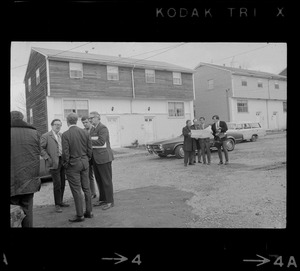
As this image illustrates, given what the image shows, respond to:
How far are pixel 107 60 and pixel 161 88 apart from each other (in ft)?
2.24

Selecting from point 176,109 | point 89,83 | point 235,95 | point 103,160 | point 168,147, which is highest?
point 89,83

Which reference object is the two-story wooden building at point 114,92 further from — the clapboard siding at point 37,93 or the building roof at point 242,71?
the building roof at point 242,71

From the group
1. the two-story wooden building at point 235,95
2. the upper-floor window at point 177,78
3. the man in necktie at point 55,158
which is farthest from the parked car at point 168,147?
the man in necktie at point 55,158

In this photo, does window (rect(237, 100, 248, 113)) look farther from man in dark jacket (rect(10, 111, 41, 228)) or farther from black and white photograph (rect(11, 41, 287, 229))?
man in dark jacket (rect(10, 111, 41, 228))

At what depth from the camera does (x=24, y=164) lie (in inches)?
83.0

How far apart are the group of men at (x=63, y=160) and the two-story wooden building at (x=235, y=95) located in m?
1.15

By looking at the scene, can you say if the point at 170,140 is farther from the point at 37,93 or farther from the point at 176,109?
the point at 37,93

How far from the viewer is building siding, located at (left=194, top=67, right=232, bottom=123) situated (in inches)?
103

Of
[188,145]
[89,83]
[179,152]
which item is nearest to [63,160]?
[89,83]

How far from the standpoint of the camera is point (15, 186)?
2.06 metres

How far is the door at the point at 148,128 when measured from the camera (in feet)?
8.61

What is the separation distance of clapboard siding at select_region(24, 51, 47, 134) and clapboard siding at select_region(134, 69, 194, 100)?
955 millimetres
